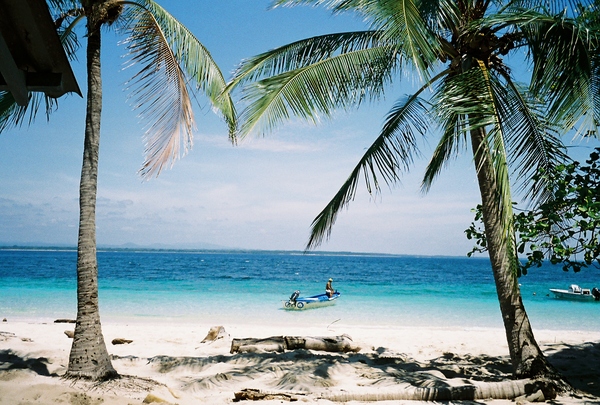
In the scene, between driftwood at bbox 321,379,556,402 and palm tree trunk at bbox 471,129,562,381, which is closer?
driftwood at bbox 321,379,556,402

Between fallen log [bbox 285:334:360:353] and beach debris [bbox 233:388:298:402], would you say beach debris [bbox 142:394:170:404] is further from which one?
fallen log [bbox 285:334:360:353]

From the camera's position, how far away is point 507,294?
18.2 ft

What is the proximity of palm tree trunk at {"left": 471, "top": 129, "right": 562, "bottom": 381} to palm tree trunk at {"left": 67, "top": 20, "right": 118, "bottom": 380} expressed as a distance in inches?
186

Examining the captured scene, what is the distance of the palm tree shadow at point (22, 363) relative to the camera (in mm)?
5373

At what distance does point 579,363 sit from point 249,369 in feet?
16.4

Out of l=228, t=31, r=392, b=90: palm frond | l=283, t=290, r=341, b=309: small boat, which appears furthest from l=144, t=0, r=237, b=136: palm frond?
l=283, t=290, r=341, b=309: small boat

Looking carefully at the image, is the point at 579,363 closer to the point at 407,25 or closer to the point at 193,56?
the point at 407,25

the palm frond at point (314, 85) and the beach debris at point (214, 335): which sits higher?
the palm frond at point (314, 85)

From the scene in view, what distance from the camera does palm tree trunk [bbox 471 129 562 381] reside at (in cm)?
543

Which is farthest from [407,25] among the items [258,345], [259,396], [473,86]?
[258,345]

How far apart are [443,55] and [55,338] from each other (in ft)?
27.4

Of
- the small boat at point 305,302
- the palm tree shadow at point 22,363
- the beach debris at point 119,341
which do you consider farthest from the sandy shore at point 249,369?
the small boat at point 305,302

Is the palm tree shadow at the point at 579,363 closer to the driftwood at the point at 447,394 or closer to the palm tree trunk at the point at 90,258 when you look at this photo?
the driftwood at the point at 447,394

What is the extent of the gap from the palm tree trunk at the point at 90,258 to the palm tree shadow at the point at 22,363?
1.74 ft
